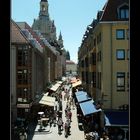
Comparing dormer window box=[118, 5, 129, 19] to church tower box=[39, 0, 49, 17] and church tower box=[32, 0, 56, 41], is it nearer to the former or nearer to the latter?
church tower box=[32, 0, 56, 41]

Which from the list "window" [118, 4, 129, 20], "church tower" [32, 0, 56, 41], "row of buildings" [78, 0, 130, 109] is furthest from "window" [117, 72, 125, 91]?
"church tower" [32, 0, 56, 41]

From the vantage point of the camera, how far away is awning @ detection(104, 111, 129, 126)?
32.6 metres

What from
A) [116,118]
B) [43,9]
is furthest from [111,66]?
[43,9]

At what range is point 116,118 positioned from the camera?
35.0 meters

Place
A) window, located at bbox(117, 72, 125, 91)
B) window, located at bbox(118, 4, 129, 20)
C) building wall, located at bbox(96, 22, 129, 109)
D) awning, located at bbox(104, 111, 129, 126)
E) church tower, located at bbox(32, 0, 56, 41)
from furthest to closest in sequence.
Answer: church tower, located at bbox(32, 0, 56, 41)
window, located at bbox(118, 4, 129, 20)
building wall, located at bbox(96, 22, 129, 109)
window, located at bbox(117, 72, 125, 91)
awning, located at bbox(104, 111, 129, 126)

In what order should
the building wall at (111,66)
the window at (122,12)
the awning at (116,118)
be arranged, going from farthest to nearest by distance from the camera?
1. the window at (122,12)
2. the building wall at (111,66)
3. the awning at (116,118)

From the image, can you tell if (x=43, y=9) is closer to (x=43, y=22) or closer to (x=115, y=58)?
(x=43, y=22)

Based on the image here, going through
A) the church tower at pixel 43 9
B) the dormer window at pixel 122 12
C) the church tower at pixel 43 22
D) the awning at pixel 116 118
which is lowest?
the awning at pixel 116 118

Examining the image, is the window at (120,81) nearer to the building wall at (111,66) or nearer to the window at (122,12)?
the building wall at (111,66)

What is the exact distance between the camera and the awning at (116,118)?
32562 mm

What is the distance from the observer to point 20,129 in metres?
36.0

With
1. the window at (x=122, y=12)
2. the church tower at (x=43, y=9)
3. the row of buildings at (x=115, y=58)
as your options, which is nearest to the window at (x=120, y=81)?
the row of buildings at (x=115, y=58)
